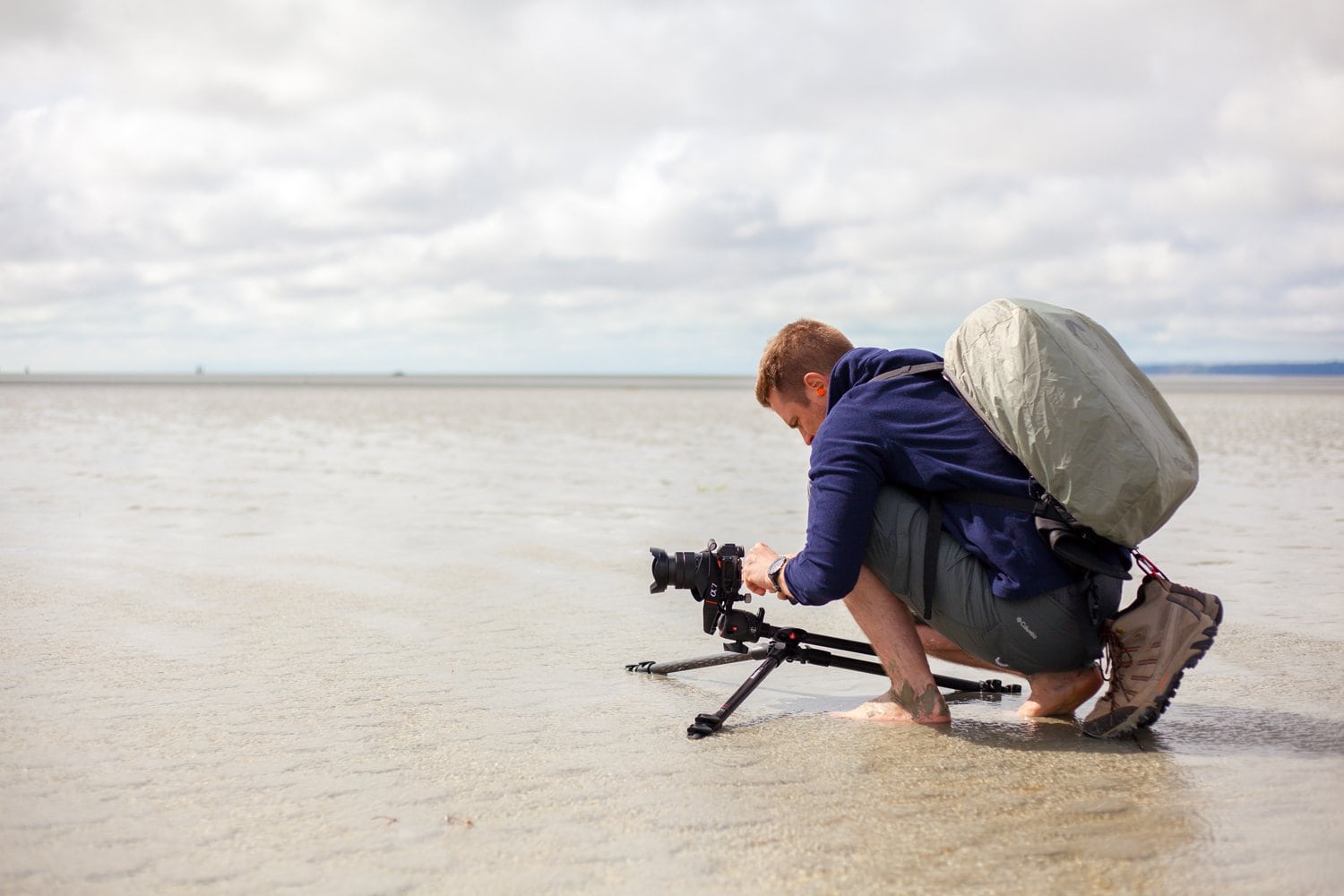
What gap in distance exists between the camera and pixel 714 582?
3994 mm

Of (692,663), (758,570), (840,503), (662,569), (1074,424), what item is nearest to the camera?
(1074,424)

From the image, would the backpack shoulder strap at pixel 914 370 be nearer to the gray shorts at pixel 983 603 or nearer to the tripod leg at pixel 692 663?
the gray shorts at pixel 983 603

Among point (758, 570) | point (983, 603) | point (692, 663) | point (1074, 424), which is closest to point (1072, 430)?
point (1074, 424)

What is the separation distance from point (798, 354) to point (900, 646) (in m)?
1.05

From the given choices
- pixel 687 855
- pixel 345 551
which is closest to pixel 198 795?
pixel 687 855

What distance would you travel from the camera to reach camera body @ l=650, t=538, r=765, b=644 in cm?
396

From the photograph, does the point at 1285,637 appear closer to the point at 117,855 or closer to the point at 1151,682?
the point at 1151,682

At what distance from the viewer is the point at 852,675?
4.69 metres

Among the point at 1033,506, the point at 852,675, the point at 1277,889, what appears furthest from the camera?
the point at 852,675

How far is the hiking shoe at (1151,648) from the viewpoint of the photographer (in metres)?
3.42

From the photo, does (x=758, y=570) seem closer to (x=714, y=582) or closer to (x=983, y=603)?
(x=714, y=582)

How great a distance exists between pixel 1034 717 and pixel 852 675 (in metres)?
0.95

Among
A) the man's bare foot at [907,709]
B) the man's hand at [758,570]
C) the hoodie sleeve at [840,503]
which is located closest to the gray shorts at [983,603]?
the hoodie sleeve at [840,503]

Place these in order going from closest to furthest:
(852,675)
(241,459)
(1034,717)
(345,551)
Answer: (1034,717)
(852,675)
(345,551)
(241,459)
